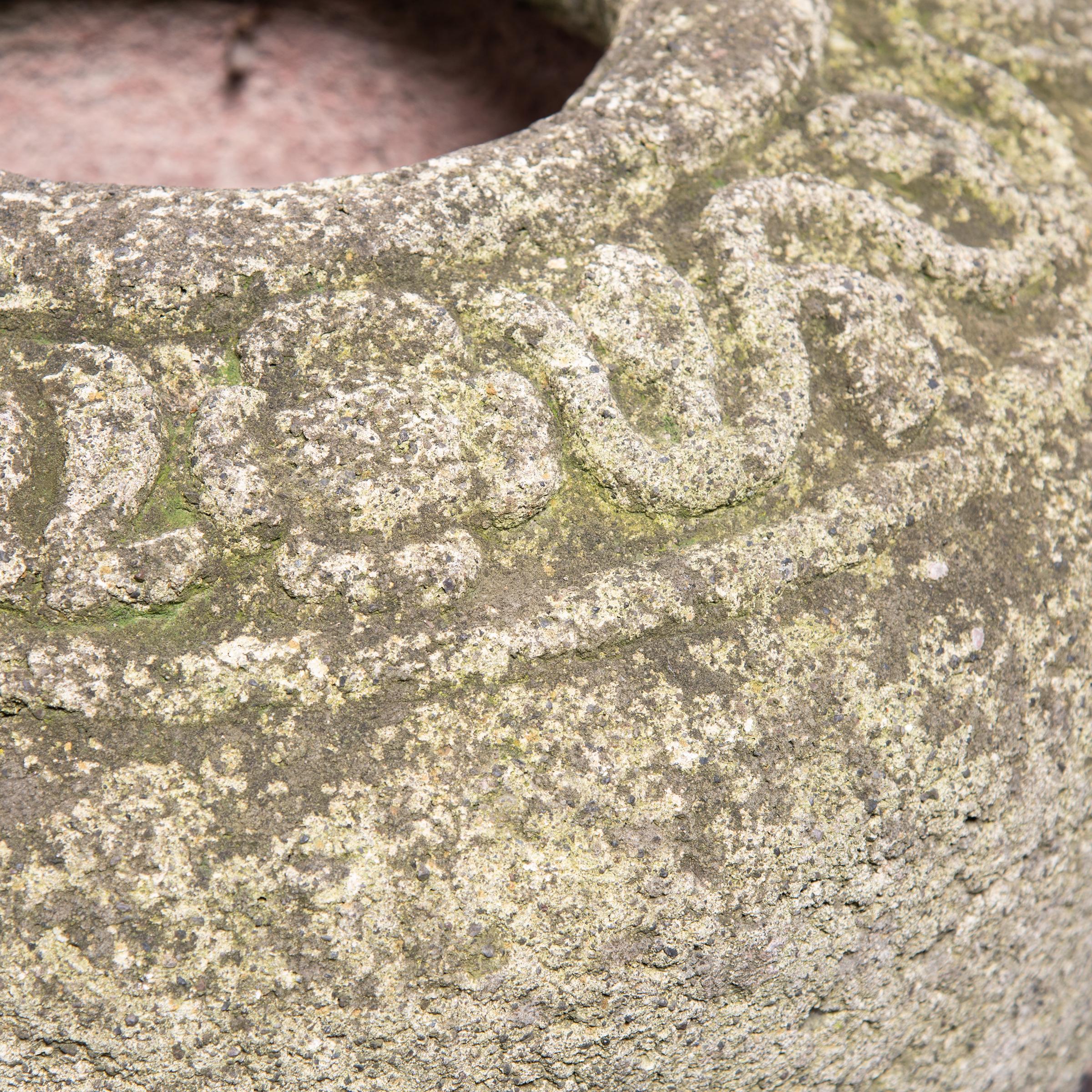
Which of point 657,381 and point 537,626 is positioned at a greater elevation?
point 657,381

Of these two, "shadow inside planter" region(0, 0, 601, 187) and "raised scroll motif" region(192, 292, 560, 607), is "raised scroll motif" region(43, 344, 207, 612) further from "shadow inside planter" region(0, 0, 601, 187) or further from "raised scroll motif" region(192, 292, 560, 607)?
"shadow inside planter" region(0, 0, 601, 187)

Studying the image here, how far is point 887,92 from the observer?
3.50 ft

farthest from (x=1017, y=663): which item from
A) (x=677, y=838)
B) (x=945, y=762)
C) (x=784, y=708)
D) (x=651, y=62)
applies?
(x=651, y=62)

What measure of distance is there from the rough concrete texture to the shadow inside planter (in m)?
0.69

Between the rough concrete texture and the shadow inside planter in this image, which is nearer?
the rough concrete texture

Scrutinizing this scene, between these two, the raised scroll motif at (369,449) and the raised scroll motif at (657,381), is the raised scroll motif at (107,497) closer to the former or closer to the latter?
the raised scroll motif at (369,449)

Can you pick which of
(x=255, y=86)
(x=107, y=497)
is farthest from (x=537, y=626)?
(x=255, y=86)

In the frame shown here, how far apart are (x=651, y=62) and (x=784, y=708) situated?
589 millimetres

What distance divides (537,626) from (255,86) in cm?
122

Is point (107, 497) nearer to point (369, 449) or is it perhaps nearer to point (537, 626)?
point (369, 449)

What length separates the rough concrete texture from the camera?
0.75m

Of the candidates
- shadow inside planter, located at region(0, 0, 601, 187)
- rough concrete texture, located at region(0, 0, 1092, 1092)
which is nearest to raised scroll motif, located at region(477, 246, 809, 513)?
rough concrete texture, located at region(0, 0, 1092, 1092)

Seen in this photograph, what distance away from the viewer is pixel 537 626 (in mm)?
786

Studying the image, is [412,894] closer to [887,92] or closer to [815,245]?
[815,245]
